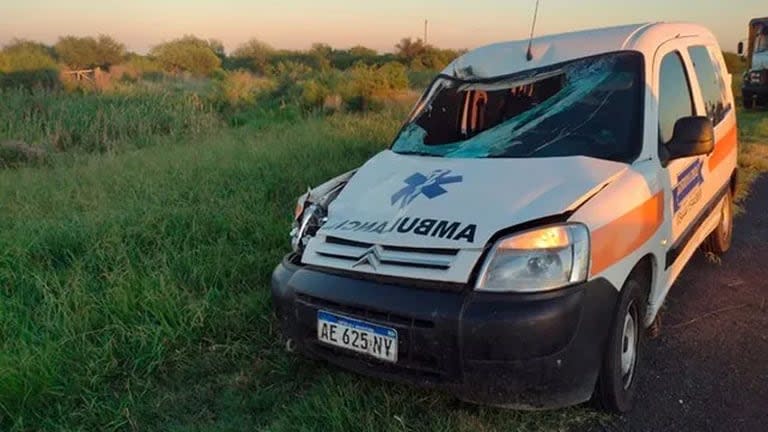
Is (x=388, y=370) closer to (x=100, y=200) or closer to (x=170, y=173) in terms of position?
(x=100, y=200)

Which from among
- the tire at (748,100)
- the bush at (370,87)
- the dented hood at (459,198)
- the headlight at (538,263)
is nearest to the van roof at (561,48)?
the dented hood at (459,198)

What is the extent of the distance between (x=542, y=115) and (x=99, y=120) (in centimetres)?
1069

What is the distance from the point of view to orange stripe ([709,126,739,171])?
409 cm

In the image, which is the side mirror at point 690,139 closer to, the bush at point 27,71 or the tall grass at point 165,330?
the tall grass at point 165,330

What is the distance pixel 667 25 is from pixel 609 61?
0.77 meters

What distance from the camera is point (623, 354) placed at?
2766 mm

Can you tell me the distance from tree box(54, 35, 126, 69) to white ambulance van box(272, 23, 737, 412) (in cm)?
4204

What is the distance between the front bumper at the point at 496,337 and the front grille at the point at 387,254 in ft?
0.30

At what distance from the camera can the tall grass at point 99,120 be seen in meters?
10.9

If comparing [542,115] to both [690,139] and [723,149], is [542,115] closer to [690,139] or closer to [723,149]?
[690,139]

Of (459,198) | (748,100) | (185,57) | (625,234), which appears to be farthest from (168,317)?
(185,57)

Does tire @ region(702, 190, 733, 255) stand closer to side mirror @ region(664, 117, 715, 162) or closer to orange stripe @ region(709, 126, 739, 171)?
orange stripe @ region(709, 126, 739, 171)

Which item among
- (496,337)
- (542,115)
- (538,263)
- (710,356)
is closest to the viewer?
(496,337)

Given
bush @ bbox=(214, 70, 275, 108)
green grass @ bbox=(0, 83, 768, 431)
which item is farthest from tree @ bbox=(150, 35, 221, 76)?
green grass @ bbox=(0, 83, 768, 431)
